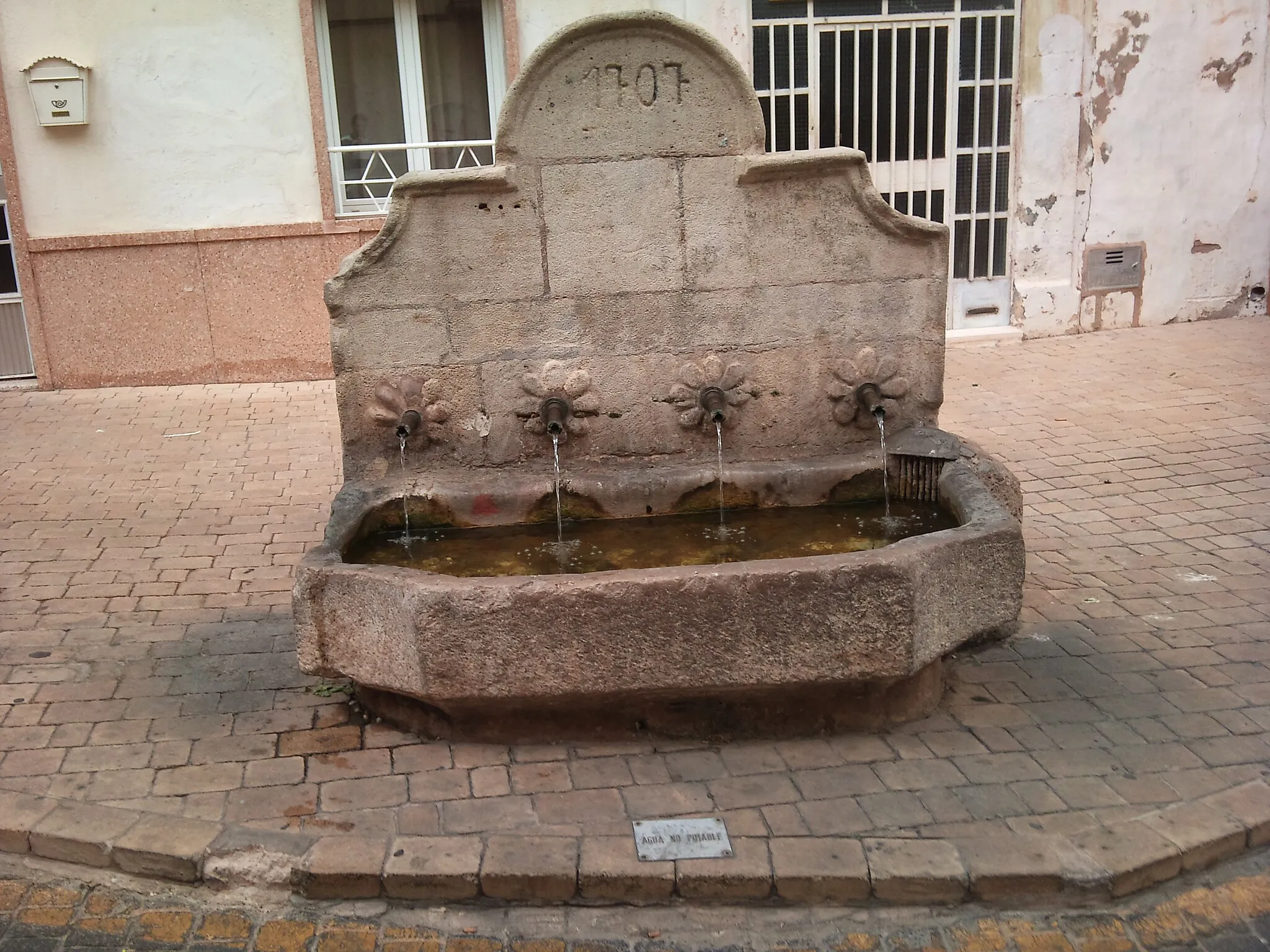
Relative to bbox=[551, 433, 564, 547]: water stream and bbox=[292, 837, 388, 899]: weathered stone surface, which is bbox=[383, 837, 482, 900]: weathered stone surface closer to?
bbox=[292, 837, 388, 899]: weathered stone surface

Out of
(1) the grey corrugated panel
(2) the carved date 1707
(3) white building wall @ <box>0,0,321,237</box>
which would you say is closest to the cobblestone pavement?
(2) the carved date 1707

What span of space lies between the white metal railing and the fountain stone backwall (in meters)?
5.38

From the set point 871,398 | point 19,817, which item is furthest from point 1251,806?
point 19,817

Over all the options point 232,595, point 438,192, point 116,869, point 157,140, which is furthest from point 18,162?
point 116,869

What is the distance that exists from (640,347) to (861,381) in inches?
38.1

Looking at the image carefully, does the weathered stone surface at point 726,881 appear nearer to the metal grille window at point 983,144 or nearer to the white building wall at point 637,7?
the white building wall at point 637,7

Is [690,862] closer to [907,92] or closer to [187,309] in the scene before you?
[187,309]

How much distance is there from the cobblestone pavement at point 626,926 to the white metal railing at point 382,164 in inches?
291

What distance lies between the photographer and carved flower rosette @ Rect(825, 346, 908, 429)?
5.22 m

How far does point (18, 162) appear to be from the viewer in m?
9.59

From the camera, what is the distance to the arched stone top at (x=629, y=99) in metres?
4.86

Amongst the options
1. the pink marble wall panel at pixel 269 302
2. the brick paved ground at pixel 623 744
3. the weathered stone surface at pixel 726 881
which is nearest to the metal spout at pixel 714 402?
→ the brick paved ground at pixel 623 744

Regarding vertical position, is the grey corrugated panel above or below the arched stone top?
below

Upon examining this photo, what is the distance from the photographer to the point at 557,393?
5.14m
